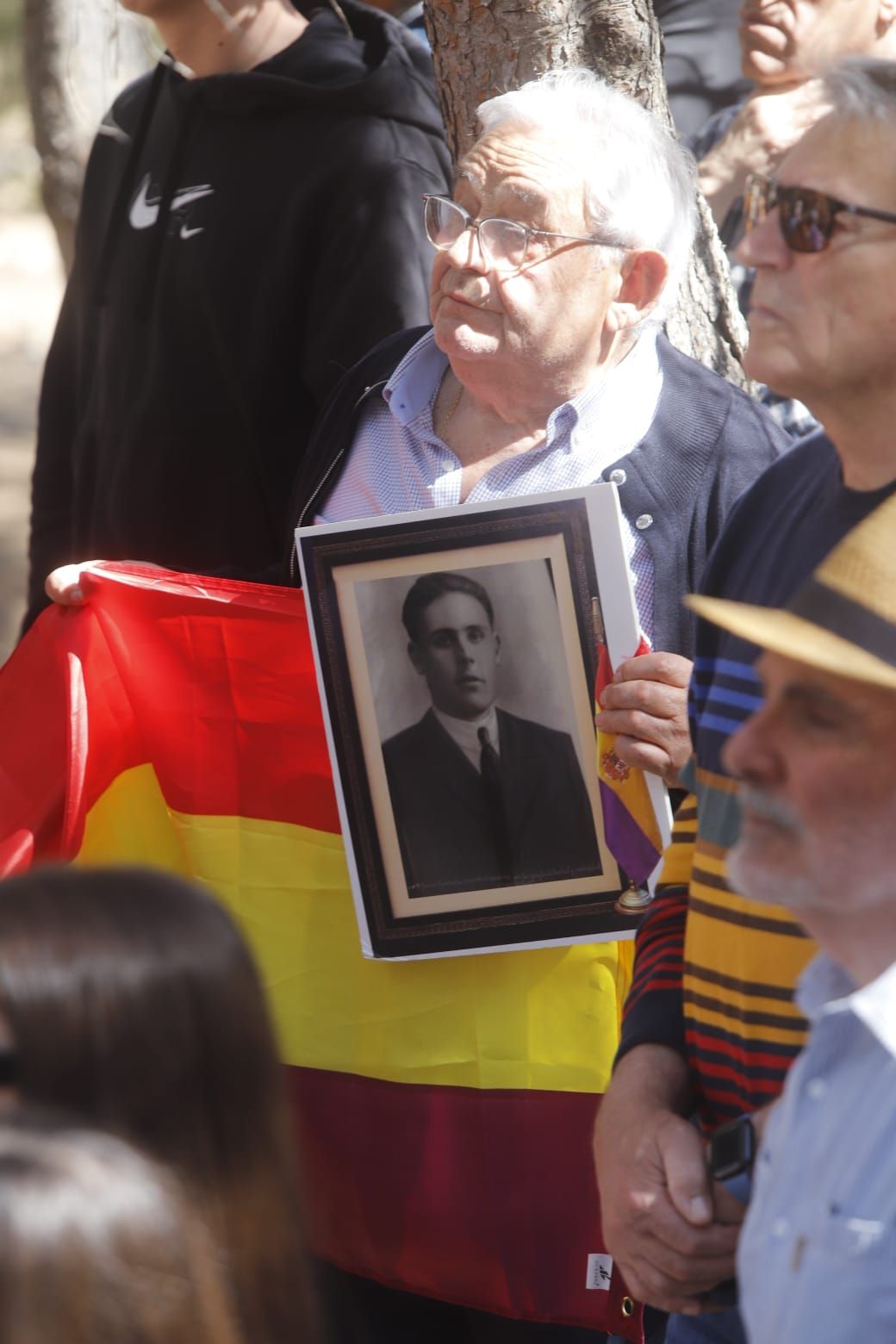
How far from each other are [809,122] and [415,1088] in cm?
154

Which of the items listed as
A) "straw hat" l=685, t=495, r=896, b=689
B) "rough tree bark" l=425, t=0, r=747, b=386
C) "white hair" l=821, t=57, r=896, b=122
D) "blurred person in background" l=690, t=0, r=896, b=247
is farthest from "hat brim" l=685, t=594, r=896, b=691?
"blurred person in background" l=690, t=0, r=896, b=247

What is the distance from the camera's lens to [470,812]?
2436 millimetres

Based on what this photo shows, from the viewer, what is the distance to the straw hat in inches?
55.9

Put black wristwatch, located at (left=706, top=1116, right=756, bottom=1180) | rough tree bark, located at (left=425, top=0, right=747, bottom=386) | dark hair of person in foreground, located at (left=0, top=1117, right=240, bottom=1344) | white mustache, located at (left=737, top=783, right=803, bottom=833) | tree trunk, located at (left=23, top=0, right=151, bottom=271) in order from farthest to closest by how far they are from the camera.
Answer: tree trunk, located at (left=23, top=0, right=151, bottom=271), rough tree bark, located at (left=425, top=0, right=747, bottom=386), black wristwatch, located at (left=706, top=1116, right=756, bottom=1180), white mustache, located at (left=737, top=783, right=803, bottom=833), dark hair of person in foreground, located at (left=0, top=1117, right=240, bottom=1344)

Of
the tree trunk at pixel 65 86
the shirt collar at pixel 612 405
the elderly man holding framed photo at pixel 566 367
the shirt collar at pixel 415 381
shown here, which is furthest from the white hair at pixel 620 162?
the tree trunk at pixel 65 86

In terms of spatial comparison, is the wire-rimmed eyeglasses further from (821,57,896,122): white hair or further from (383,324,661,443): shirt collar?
(821,57,896,122): white hair

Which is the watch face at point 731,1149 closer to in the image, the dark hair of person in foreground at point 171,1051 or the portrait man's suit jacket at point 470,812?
the dark hair of person in foreground at point 171,1051

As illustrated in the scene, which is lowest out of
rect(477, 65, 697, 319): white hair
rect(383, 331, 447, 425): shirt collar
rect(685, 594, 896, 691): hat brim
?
rect(685, 594, 896, 691): hat brim

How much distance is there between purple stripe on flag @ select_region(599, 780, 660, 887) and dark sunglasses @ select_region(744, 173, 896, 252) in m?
0.83

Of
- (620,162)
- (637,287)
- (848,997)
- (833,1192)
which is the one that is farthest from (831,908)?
(620,162)

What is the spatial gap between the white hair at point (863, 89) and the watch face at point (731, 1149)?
3.50 ft

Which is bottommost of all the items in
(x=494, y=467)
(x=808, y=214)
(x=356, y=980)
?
(x=356, y=980)

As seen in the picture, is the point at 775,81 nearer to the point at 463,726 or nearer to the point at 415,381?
the point at 415,381

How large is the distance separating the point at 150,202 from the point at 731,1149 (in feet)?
8.71
